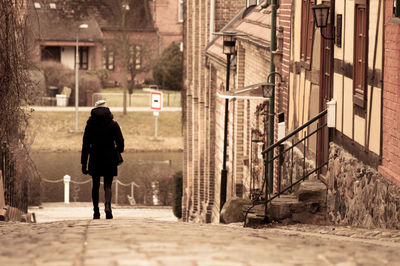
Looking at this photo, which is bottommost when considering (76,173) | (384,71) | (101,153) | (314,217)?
(76,173)

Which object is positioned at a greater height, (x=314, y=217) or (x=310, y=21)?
(x=310, y=21)

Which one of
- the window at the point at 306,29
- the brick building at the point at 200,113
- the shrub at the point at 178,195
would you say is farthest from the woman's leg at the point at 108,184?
the shrub at the point at 178,195

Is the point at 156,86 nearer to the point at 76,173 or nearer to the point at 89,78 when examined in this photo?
the point at 89,78

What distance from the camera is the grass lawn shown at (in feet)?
184

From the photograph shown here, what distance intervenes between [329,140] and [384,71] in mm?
3056

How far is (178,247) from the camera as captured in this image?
857cm

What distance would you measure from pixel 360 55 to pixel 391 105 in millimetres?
1650

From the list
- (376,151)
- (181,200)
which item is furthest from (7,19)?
(181,200)

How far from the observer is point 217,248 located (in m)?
8.58

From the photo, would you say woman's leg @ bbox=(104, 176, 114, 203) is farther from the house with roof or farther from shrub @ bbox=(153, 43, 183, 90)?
shrub @ bbox=(153, 43, 183, 90)

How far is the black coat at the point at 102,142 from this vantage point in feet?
44.5

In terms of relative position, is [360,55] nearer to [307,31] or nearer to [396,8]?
[396,8]

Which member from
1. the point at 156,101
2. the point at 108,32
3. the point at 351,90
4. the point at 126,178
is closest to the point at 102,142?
the point at 351,90

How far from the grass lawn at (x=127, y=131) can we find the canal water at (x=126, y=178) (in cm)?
281
